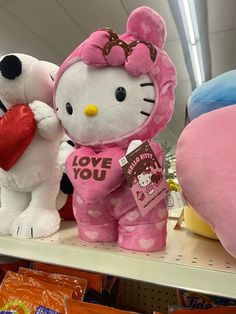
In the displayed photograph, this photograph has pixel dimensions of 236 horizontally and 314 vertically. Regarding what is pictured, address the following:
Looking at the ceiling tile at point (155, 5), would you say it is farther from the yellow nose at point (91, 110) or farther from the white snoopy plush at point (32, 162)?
the yellow nose at point (91, 110)

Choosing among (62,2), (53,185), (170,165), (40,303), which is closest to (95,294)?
(40,303)

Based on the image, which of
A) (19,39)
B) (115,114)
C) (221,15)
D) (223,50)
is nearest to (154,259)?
(115,114)

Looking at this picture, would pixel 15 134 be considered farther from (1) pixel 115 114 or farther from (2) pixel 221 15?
(2) pixel 221 15

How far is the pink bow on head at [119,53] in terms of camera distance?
0.48 metres

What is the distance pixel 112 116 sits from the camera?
486 mm

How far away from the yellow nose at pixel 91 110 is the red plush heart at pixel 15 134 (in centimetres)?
14

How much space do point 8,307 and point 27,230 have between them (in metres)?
0.17

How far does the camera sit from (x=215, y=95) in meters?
0.44

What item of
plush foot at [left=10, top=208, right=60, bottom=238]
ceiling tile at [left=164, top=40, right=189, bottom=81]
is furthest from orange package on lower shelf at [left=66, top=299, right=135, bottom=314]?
ceiling tile at [left=164, top=40, right=189, bottom=81]

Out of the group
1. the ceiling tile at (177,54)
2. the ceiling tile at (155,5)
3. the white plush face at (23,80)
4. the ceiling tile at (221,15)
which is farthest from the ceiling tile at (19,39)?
the white plush face at (23,80)

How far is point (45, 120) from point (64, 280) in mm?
325

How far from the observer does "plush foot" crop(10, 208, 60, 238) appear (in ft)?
1.79

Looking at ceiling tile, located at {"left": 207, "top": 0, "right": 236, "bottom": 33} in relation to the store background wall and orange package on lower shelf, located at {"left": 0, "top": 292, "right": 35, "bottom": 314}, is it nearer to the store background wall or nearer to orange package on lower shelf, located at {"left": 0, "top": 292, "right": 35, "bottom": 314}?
the store background wall

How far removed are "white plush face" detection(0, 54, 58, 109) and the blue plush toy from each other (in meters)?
0.31
